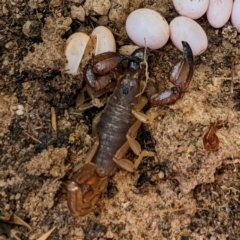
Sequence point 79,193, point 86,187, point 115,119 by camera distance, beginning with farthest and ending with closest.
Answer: point 115,119, point 86,187, point 79,193

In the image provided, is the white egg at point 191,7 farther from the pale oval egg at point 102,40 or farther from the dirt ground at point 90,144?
the pale oval egg at point 102,40

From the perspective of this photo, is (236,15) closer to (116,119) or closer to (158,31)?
(158,31)

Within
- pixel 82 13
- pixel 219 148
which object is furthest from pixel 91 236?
pixel 82 13

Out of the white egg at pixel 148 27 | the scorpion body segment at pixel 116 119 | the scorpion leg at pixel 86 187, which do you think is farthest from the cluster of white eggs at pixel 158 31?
the scorpion leg at pixel 86 187

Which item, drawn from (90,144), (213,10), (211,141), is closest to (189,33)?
(213,10)

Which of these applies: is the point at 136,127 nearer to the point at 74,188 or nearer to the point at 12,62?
the point at 74,188

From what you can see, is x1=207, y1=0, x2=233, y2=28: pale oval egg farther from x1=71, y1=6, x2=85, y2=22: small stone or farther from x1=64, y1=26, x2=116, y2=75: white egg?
x1=71, y1=6, x2=85, y2=22: small stone

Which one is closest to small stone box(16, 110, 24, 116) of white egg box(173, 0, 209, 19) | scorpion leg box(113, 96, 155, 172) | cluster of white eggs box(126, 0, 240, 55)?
scorpion leg box(113, 96, 155, 172)
